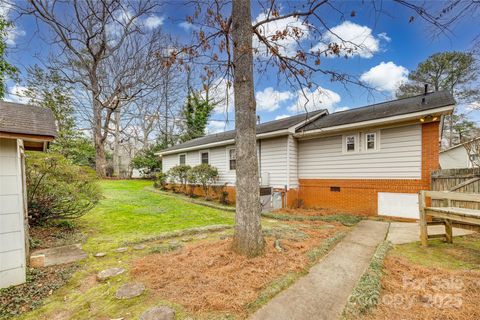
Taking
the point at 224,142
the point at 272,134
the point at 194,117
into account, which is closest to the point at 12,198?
the point at 272,134

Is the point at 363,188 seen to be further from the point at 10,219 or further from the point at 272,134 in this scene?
the point at 10,219

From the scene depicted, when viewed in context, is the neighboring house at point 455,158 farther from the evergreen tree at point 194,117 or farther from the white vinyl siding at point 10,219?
the white vinyl siding at point 10,219

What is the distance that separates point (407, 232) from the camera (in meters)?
5.27

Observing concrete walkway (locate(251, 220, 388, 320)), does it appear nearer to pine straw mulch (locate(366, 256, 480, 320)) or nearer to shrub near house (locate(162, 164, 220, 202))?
pine straw mulch (locate(366, 256, 480, 320))

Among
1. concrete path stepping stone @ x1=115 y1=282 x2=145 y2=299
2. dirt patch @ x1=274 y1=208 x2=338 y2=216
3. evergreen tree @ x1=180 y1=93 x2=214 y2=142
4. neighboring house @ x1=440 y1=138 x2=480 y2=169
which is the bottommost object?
dirt patch @ x1=274 y1=208 x2=338 y2=216

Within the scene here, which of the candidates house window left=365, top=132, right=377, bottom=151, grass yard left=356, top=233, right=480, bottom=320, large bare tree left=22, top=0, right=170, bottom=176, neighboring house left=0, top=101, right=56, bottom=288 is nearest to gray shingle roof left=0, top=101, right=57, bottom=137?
neighboring house left=0, top=101, right=56, bottom=288

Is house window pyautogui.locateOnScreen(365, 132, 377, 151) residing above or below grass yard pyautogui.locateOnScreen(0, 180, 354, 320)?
above

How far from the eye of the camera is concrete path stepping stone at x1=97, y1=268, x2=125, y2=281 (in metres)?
3.09

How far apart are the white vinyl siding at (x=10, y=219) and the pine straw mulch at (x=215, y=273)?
1.56m

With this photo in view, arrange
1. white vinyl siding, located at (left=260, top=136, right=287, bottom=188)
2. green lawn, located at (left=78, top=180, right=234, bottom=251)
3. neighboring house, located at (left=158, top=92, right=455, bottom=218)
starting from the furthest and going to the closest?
white vinyl siding, located at (left=260, top=136, right=287, bottom=188)
neighboring house, located at (left=158, top=92, right=455, bottom=218)
green lawn, located at (left=78, top=180, right=234, bottom=251)

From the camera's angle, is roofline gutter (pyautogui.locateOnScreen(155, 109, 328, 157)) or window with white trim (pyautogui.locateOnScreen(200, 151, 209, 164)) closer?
roofline gutter (pyautogui.locateOnScreen(155, 109, 328, 157))

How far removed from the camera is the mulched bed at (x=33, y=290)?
8.13 feet

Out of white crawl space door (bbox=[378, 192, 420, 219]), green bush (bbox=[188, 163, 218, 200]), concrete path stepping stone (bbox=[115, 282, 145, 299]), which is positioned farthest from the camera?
green bush (bbox=[188, 163, 218, 200])

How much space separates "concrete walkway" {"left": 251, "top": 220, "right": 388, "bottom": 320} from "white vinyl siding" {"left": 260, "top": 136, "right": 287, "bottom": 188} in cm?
460
